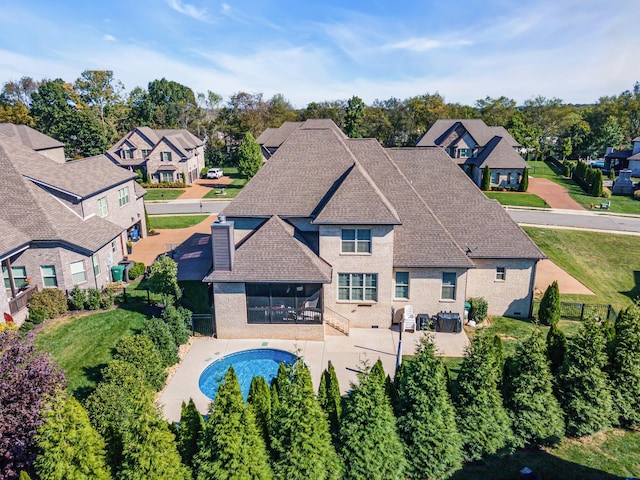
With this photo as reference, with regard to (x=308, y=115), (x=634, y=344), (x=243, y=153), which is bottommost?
(x=634, y=344)

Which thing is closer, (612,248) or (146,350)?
(146,350)

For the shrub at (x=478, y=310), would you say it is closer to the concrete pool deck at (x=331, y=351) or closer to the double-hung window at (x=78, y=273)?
the concrete pool deck at (x=331, y=351)

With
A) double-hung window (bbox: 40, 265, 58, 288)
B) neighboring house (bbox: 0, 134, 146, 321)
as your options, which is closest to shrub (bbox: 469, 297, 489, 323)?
neighboring house (bbox: 0, 134, 146, 321)

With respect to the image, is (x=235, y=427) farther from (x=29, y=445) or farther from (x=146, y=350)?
(x=146, y=350)

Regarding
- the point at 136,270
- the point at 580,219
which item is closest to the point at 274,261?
the point at 136,270

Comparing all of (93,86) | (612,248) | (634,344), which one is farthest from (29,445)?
(93,86)

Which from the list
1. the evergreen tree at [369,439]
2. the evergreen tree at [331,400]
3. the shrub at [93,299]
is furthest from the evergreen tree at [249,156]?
the evergreen tree at [369,439]

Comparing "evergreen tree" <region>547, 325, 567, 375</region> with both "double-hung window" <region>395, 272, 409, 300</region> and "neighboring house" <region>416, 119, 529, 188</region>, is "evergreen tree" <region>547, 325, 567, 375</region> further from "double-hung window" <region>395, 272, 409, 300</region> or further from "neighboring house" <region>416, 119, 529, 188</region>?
"neighboring house" <region>416, 119, 529, 188</region>
